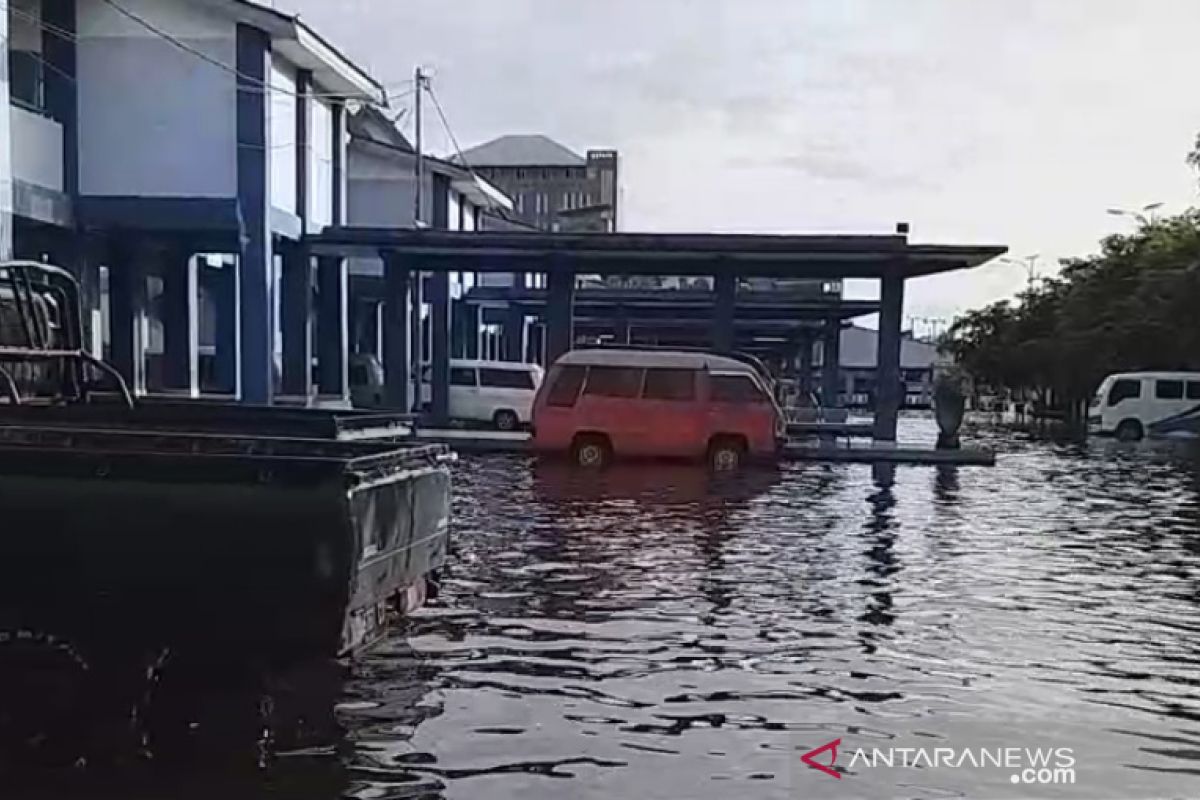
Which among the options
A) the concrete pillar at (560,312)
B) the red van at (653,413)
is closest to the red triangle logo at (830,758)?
the red van at (653,413)

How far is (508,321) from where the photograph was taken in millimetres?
52281

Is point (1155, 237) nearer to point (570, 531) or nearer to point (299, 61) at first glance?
point (299, 61)

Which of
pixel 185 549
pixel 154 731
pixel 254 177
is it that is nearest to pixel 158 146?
pixel 254 177

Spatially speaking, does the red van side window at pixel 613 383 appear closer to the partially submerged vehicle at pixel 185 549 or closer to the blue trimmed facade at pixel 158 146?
the blue trimmed facade at pixel 158 146

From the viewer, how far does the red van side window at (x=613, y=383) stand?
23547 millimetres

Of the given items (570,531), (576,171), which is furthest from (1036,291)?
(570,531)

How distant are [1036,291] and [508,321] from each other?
87.6 feet

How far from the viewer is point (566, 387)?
2359cm

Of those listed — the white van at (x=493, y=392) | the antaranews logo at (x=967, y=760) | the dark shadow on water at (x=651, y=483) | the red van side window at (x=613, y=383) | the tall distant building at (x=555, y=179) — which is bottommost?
the dark shadow on water at (x=651, y=483)

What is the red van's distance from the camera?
23.4 m

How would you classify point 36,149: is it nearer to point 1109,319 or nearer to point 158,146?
point 158,146

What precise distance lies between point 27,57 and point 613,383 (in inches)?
513

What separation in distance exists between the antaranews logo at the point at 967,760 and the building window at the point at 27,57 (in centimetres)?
2343

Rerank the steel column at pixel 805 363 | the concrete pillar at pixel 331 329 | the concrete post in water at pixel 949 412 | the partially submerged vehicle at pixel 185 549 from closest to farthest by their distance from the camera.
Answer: the partially submerged vehicle at pixel 185 549, the concrete post in water at pixel 949 412, the concrete pillar at pixel 331 329, the steel column at pixel 805 363
